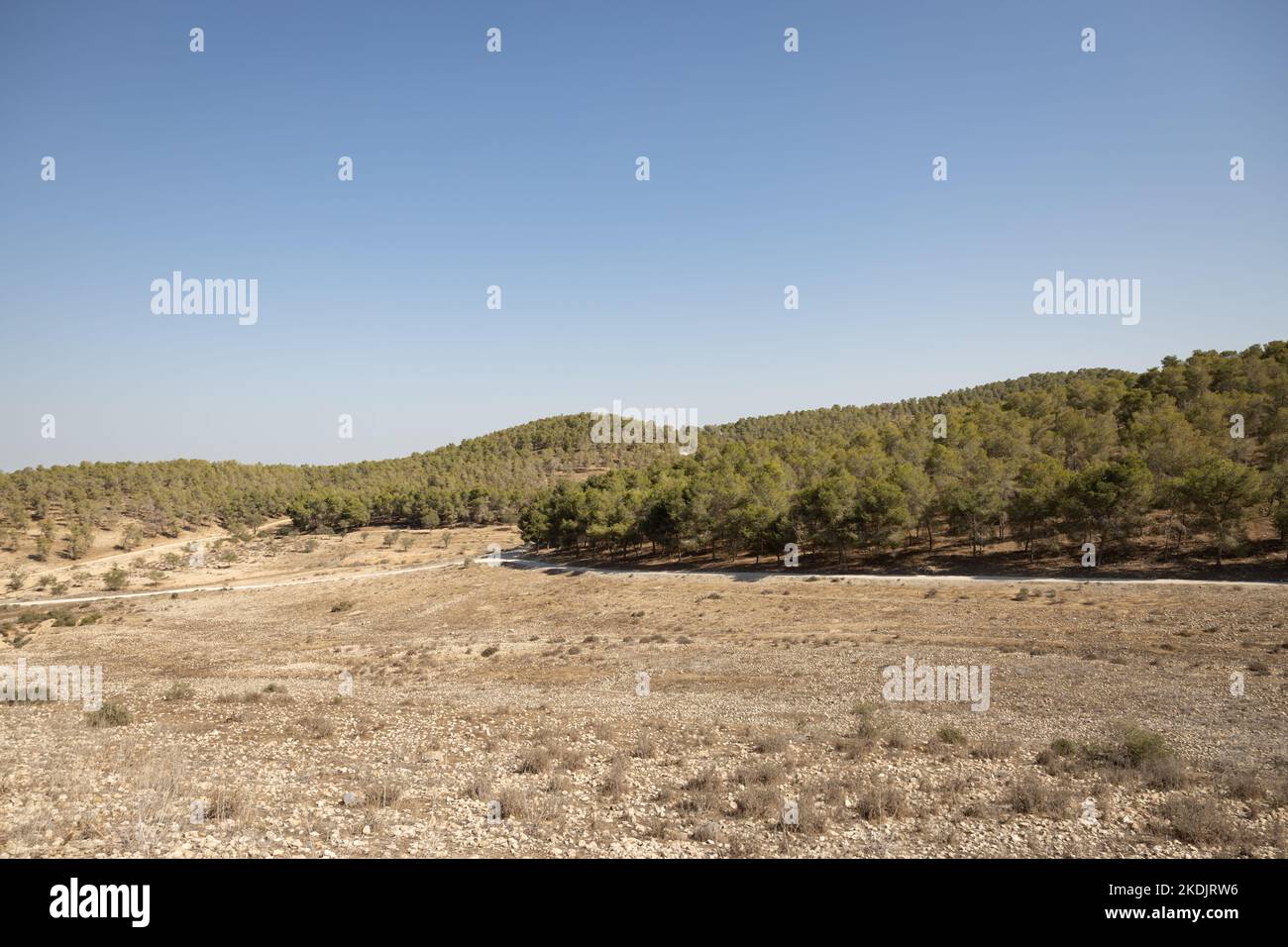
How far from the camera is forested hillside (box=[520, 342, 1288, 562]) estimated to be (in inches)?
2008

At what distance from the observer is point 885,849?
35.3 feet

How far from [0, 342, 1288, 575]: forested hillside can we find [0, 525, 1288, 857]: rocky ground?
1353 centimetres

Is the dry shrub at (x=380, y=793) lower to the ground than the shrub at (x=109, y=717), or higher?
higher

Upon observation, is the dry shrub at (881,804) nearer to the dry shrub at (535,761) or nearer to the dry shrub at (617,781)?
the dry shrub at (617,781)

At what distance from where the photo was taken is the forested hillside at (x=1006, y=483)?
5100 cm

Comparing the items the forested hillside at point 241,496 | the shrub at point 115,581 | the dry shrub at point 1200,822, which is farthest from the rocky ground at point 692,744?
the forested hillside at point 241,496

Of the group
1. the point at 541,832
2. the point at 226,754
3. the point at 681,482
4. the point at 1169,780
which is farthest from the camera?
the point at 681,482

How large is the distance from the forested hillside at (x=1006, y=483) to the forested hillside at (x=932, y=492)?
0.64ft

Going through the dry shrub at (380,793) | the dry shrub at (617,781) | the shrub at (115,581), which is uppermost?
the dry shrub at (380,793)

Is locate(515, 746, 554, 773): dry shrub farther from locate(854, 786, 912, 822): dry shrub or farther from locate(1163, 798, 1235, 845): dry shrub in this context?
locate(1163, 798, 1235, 845): dry shrub

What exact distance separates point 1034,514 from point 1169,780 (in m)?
47.5

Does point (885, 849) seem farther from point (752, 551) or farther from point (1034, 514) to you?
point (752, 551)

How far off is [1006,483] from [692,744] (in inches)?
2187
